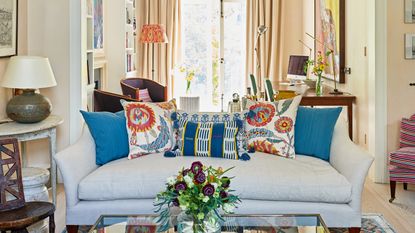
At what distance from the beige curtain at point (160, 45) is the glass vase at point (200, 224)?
6684 mm

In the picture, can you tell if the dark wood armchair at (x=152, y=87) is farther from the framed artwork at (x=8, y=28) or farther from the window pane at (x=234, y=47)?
the framed artwork at (x=8, y=28)

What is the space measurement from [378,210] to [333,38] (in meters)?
3.06

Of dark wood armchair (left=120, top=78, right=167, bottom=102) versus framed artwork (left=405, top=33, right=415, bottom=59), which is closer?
framed artwork (left=405, top=33, right=415, bottom=59)

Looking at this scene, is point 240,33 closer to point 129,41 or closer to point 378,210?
point 129,41

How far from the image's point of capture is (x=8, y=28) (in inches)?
179

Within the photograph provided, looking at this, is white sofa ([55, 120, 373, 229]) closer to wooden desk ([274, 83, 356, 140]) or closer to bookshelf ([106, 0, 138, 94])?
wooden desk ([274, 83, 356, 140])

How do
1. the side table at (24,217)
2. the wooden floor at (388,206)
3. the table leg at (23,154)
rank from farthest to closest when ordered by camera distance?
the table leg at (23,154) → the wooden floor at (388,206) → the side table at (24,217)

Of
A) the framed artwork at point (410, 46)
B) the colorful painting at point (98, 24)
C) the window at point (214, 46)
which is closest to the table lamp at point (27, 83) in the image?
the colorful painting at point (98, 24)

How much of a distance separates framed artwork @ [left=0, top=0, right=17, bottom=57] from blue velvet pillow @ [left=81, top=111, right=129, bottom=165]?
1111 mm

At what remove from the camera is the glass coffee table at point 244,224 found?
272 centimetres

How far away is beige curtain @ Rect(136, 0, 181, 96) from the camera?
29.3ft

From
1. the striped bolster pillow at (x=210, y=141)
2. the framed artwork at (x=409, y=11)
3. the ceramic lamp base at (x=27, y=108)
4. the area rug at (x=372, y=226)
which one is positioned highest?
the framed artwork at (x=409, y=11)

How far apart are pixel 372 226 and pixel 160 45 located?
233 inches

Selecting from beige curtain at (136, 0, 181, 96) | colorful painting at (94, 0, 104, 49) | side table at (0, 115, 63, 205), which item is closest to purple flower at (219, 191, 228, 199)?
side table at (0, 115, 63, 205)
